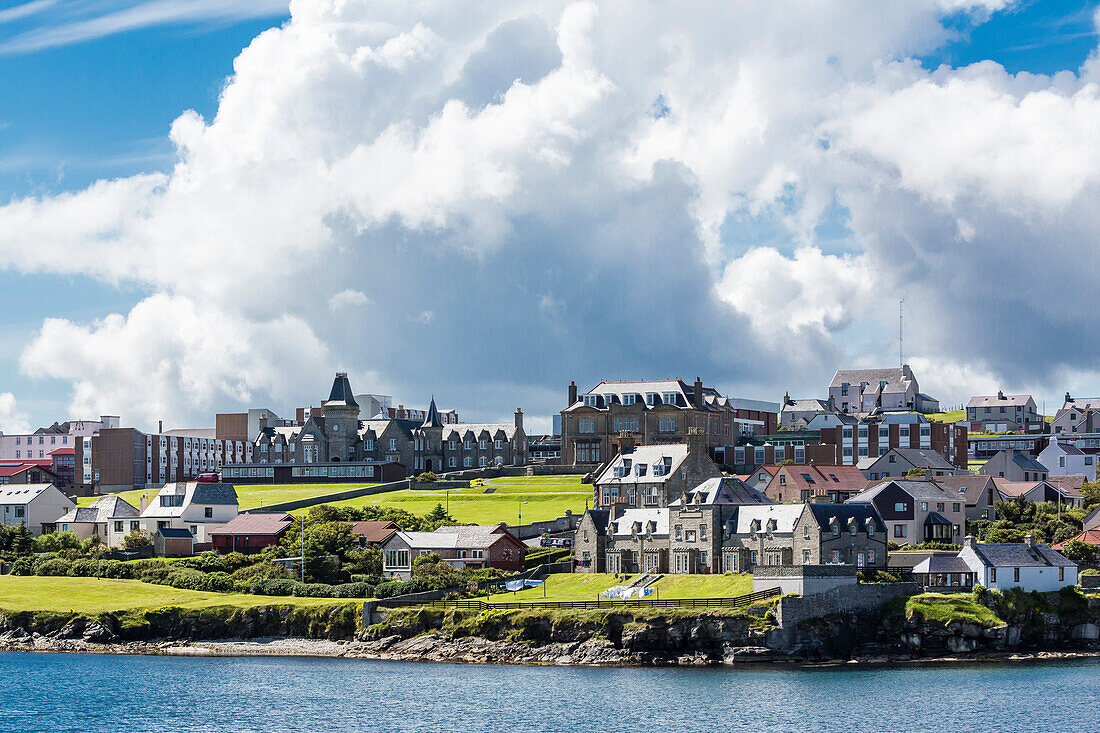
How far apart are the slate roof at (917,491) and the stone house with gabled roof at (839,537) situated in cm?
1164

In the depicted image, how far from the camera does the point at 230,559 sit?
109125 mm

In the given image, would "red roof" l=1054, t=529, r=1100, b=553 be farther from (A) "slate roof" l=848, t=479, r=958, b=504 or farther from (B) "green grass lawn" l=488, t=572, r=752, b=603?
(B) "green grass lawn" l=488, t=572, r=752, b=603

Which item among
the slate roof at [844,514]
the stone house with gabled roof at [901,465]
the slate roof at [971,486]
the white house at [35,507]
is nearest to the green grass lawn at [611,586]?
the slate roof at [844,514]

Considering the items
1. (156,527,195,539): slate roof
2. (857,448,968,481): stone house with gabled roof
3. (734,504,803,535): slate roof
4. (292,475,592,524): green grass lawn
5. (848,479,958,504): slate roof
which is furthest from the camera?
(857,448,968,481): stone house with gabled roof

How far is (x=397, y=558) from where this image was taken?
105625 mm

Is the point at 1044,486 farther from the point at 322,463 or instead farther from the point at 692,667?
the point at 322,463

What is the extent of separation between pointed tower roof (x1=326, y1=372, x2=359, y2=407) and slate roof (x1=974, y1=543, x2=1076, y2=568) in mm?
105333

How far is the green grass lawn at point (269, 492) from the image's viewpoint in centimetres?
14688

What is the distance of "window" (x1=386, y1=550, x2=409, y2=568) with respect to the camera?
105m

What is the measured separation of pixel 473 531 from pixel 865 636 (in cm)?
3417

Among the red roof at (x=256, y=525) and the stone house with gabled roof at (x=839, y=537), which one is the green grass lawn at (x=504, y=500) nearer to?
the red roof at (x=256, y=525)

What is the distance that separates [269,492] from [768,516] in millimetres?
77121

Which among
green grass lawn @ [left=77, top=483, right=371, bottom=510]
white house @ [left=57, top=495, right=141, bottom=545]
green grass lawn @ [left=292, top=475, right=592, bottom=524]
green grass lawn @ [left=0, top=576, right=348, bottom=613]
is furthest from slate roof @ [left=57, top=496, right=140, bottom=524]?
green grass lawn @ [left=0, top=576, right=348, bottom=613]

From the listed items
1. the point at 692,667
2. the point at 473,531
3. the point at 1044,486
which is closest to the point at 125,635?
the point at 473,531
